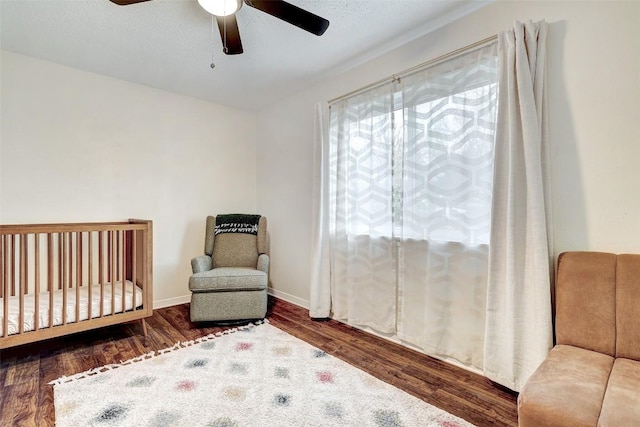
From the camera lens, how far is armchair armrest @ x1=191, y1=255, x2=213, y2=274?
2.98 m

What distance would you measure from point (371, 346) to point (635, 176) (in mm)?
1917

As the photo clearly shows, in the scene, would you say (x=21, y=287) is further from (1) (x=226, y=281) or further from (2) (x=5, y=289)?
(1) (x=226, y=281)

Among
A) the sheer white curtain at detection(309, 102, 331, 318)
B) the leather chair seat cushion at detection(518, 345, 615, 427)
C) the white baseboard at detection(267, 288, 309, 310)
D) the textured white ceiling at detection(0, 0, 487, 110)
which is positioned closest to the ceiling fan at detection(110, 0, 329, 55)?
the textured white ceiling at detection(0, 0, 487, 110)

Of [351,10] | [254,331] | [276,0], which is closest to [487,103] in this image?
[351,10]

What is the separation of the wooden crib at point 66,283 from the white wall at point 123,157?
40 centimetres

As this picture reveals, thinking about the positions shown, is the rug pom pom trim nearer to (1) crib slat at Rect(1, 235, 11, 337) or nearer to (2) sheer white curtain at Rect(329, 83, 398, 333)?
(1) crib slat at Rect(1, 235, 11, 337)

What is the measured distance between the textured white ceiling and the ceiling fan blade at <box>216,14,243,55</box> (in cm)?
25

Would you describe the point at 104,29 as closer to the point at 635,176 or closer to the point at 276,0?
the point at 276,0

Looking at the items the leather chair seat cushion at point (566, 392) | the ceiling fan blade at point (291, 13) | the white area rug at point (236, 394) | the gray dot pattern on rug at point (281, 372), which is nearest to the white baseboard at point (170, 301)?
the white area rug at point (236, 394)

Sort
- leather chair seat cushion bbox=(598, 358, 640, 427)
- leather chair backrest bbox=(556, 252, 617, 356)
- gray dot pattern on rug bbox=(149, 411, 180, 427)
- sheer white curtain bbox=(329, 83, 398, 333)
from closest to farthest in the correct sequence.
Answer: leather chair seat cushion bbox=(598, 358, 640, 427), leather chair backrest bbox=(556, 252, 617, 356), gray dot pattern on rug bbox=(149, 411, 180, 427), sheer white curtain bbox=(329, 83, 398, 333)

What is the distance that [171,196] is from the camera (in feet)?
11.3

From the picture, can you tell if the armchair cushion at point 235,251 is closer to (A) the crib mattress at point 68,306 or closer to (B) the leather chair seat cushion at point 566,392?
(A) the crib mattress at point 68,306

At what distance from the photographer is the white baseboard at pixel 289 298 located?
133 inches

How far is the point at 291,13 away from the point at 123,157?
246 cm
